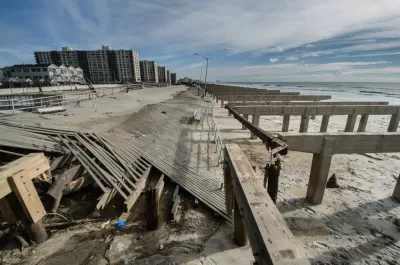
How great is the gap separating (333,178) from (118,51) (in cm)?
15410

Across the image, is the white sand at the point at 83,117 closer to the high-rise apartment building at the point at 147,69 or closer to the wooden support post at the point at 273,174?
the wooden support post at the point at 273,174

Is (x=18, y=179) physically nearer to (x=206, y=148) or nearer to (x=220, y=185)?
(x=220, y=185)

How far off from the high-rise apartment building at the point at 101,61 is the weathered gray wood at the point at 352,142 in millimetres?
142064

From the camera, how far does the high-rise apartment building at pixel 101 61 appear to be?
13388 cm

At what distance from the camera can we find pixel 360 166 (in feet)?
30.0

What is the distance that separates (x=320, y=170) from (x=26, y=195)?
25.0 feet

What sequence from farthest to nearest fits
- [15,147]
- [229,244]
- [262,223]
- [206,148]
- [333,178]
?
1. [206,148]
2. [333,178]
3. [15,147]
4. [229,244]
5. [262,223]

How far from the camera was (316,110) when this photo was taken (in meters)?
12.0

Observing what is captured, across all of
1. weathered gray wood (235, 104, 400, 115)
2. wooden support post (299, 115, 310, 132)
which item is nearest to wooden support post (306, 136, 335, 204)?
weathered gray wood (235, 104, 400, 115)

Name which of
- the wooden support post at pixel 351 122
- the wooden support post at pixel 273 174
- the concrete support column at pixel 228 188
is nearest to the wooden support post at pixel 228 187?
the concrete support column at pixel 228 188

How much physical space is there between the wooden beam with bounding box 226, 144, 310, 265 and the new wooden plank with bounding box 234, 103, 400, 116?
9.40 m

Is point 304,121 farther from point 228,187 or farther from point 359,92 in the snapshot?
point 359,92

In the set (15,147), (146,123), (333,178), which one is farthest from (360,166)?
(15,147)

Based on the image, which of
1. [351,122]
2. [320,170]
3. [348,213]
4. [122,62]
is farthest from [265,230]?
[122,62]
